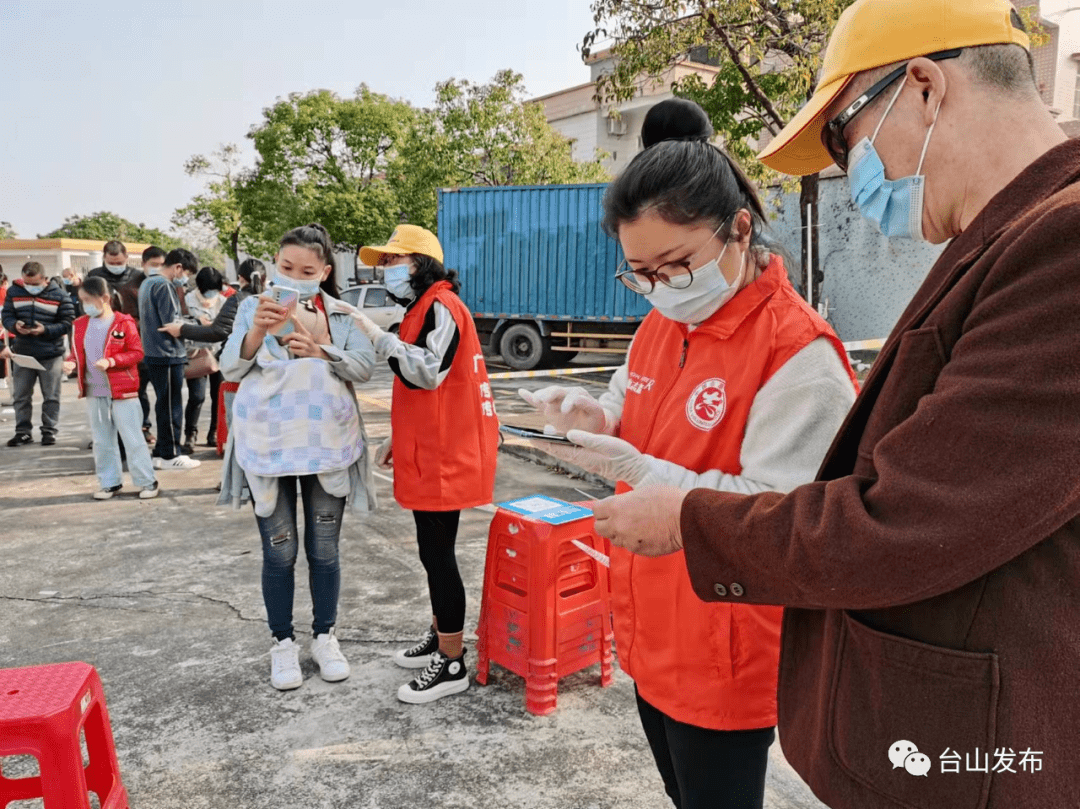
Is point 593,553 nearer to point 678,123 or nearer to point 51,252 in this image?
point 678,123

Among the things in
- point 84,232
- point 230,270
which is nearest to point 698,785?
point 230,270

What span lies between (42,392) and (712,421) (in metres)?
8.48

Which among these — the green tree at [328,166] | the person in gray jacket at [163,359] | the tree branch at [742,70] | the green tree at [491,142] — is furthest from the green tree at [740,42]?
the green tree at [328,166]

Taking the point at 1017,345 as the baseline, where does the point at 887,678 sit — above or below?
below

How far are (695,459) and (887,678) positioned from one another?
0.58 meters

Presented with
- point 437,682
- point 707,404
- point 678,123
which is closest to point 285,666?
point 437,682

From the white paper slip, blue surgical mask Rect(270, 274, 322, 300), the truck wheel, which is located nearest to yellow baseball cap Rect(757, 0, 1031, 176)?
the white paper slip

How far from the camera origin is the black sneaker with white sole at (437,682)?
3051mm

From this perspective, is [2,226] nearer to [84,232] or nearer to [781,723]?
[84,232]

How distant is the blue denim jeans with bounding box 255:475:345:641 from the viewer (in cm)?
317

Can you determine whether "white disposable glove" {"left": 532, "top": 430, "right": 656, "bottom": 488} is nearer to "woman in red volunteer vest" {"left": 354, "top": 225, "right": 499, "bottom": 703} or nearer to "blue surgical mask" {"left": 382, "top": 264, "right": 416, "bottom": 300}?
"woman in red volunteer vest" {"left": 354, "top": 225, "right": 499, "bottom": 703}

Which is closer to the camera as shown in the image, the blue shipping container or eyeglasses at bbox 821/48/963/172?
eyeglasses at bbox 821/48/963/172

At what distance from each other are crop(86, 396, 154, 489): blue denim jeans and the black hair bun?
209 inches

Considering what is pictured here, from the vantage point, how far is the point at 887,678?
3.10ft
